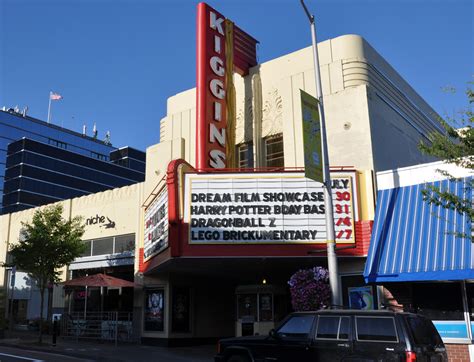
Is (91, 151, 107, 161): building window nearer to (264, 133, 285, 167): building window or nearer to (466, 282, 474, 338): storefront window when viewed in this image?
(264, 133, 285, 167): building window

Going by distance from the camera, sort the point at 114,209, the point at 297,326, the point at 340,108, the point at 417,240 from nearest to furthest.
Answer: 1. the point at 297,326
2. the point at 417,240
3. the point at 340,108
4. the point at 114,209

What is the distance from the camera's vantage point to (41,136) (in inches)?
4818

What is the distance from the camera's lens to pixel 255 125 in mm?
21609

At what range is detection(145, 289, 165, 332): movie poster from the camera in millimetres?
22594

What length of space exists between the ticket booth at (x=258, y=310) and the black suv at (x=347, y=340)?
9.13 m

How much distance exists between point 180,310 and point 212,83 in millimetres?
9982

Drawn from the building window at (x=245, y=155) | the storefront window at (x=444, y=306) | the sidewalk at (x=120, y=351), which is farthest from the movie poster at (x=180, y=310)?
the storefront window at (x=444, y=306)

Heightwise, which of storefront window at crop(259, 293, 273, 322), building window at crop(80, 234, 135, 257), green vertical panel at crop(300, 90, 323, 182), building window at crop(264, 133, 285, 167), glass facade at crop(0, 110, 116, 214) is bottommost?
storefront window at crop(259, 293, 273, 322)

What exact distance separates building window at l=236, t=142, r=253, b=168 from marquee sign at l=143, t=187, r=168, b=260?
4.30m

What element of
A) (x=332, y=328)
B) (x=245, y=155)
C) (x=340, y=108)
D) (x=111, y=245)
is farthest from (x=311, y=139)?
(x=111, y=245)

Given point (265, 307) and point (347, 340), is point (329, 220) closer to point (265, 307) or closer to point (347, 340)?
point (347, 340)

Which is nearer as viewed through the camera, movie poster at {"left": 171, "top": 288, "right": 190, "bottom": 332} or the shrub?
the shrub

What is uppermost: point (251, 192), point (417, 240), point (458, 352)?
point (251, 192)

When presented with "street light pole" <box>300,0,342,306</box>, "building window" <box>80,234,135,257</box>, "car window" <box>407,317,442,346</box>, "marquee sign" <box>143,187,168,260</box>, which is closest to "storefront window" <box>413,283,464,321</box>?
"street light pole" <box>300,0,342,306</box>
